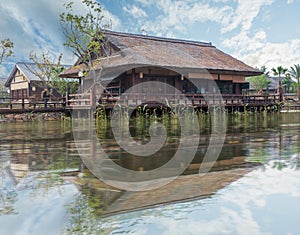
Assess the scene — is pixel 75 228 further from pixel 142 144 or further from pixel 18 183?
pixel 142 144

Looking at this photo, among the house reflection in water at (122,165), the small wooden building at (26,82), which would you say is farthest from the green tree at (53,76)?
the house reflection in water at (122,165)

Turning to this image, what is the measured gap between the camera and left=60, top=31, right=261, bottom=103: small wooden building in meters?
22.8

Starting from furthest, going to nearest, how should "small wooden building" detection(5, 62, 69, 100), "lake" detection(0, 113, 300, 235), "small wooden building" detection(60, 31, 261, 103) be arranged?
"small wooden building" detection(5, 62, 69, 100) < "small wooden building" detection(60, 31, 261, 103) < "lake" detection(0, 113, 300, 235)

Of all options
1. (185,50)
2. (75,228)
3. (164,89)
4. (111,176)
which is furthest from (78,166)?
(185,50)

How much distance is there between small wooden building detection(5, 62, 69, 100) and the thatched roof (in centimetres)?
877

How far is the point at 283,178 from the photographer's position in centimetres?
491

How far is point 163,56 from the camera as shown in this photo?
24.4 meters

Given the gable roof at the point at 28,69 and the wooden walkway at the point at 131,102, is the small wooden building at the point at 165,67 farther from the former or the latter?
the gable roof at the point at 28,69

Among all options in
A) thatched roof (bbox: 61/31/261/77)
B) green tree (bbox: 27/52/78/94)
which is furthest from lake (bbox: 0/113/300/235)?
green tree (bbox: 27/52/78/94)

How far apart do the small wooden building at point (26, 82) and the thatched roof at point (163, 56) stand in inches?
345

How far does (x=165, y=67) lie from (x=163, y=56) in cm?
160

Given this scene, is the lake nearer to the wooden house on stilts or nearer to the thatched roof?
the wooden house on stilts

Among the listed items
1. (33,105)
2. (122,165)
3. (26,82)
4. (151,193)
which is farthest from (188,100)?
(26,82)

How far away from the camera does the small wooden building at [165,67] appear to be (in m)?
22.8
